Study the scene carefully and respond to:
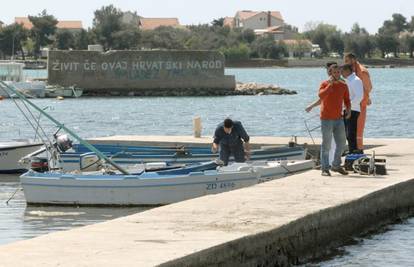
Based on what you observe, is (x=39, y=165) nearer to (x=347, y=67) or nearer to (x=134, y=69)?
(x=347, y=67)

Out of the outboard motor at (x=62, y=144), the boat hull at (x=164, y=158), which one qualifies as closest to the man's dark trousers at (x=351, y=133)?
the boat hull at (x=164, y=158)

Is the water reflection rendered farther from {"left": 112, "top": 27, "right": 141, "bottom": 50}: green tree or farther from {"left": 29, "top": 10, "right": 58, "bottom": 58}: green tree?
{"left": 29, "top": 10, "right": 58, "bottom": 58}: green tree

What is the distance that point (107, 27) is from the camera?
175500mm

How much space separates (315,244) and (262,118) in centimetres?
5151

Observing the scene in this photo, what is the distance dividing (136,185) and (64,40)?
15892cm

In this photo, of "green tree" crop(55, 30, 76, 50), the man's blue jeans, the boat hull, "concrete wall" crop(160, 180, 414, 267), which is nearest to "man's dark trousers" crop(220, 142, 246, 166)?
the boat hull

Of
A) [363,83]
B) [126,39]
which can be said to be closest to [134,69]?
[363,83]

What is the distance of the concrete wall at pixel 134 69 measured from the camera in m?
92.0

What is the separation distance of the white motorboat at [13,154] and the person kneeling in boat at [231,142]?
751 cm

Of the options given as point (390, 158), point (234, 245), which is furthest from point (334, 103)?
point (234, 245)

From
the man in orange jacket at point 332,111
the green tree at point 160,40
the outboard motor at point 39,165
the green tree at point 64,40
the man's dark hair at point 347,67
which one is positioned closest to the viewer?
the man in orange jacket at point 332,111

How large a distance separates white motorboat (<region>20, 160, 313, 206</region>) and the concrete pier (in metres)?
2.12

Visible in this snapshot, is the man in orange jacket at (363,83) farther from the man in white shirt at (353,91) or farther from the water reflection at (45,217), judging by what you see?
the water reflection at (45,217)

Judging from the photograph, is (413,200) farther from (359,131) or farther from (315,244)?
(315,244)
